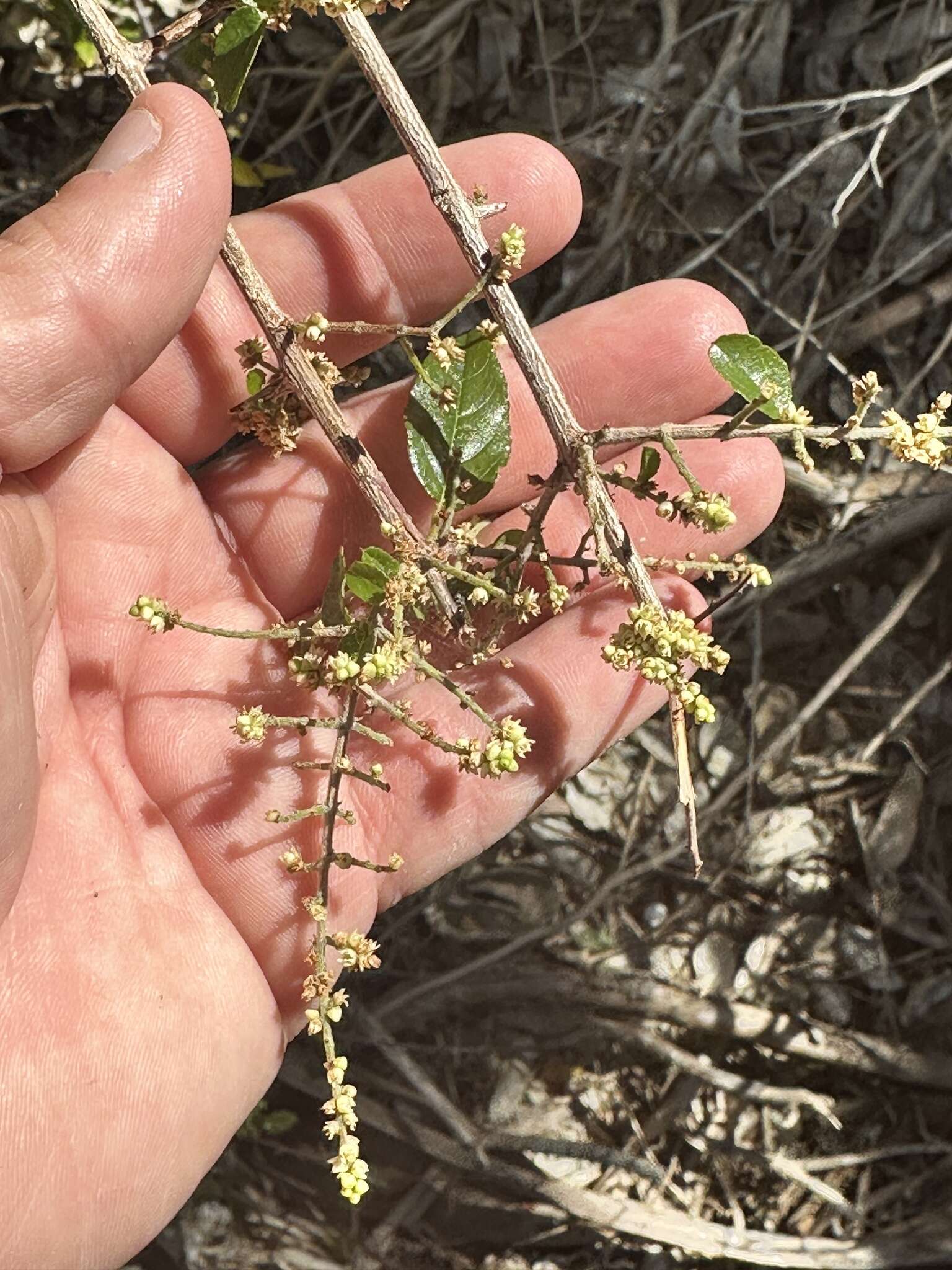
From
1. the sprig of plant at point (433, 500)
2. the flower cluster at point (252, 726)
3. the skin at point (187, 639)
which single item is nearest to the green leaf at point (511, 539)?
the sprig of plant at point (433, 500)

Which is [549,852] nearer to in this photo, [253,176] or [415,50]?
[253,176]

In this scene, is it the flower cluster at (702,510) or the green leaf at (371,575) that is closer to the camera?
the flower cluster at (702,510)

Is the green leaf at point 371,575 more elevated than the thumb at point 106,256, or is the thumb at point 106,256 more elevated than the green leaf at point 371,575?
the thumb at point 106,256

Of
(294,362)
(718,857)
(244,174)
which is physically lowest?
(718,857)

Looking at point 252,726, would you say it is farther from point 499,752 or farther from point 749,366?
point 749,366

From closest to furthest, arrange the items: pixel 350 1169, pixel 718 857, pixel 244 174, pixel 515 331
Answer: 1. pixel 350 1169
2. pixel 515 331
3. pixel 244 174
4. pixel 718 857

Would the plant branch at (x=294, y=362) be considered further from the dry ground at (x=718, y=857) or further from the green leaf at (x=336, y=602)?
the dry ground at (x=718, y=857)

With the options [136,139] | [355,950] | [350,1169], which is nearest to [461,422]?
[136,139]
